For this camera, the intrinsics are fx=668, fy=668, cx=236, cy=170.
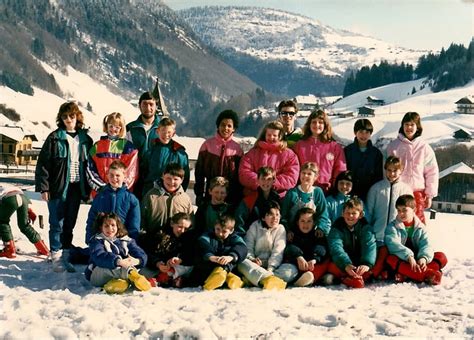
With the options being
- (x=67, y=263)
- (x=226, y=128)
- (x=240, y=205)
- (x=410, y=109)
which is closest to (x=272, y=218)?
(x=240, y=205)

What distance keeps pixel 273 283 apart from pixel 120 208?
1883 mm

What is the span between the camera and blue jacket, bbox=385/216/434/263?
760 cm

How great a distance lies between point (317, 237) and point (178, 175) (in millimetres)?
1747

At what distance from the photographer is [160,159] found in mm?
8094

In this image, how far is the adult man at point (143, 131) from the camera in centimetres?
828

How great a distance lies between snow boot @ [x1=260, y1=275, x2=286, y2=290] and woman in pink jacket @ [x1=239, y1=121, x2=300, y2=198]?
109 centimetres

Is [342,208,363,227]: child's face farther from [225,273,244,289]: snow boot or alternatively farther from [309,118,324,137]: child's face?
[225,273,244,289]: snow boot

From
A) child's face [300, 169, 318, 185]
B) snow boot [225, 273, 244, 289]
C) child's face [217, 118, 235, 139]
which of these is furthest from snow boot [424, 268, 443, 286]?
child's face [217, 118, 235, 139]

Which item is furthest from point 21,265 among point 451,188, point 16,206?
point 451,188

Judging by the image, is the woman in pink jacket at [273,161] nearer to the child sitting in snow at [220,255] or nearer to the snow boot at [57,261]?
the child sitting in snow at [220,255]

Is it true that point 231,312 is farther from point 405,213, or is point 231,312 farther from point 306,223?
point 405,213

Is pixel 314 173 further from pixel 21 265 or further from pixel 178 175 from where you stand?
pixel 21 265

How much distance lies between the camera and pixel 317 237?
7.67 meters

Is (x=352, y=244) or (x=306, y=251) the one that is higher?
(x=352, y=244)
